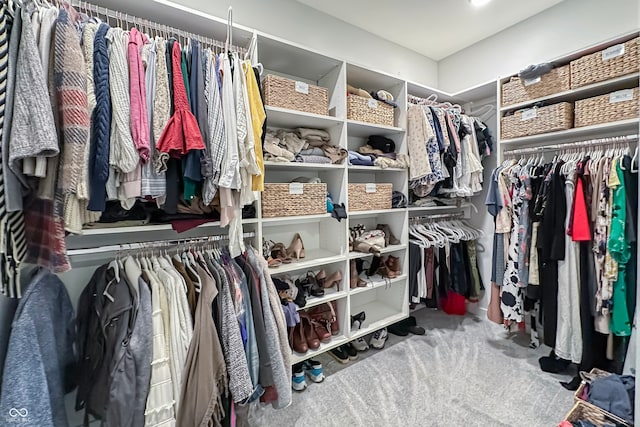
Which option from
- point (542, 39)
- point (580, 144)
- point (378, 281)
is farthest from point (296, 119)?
point (542, 39)

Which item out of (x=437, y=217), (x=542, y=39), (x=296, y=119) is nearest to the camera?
(x=296, y=119)

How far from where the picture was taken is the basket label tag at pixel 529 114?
207cm

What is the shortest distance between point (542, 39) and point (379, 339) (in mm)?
2801

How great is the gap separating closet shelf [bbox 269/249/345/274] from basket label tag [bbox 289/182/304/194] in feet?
1.52

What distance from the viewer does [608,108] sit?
1.76 metres

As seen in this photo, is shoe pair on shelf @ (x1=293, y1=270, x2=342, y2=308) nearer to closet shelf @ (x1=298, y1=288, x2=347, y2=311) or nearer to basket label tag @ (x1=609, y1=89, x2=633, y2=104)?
closet shelf @ (x1=298, y1=288, x2=347, y2=311)

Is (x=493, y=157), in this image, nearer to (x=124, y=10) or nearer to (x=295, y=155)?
(x=295, y=155)

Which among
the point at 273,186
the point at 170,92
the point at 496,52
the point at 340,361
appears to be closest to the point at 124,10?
the point at 170,92

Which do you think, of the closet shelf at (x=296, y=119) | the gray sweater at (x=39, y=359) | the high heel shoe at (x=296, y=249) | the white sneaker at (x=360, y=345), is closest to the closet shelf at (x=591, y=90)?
the closet shelf at (x=296, y=119)

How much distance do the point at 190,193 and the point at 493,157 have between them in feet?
8.98

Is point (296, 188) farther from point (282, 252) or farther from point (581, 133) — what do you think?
point (581, 133)

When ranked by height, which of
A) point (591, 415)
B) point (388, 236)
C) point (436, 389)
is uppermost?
point (388, 236)

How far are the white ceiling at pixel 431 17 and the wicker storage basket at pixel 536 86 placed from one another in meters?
0.51

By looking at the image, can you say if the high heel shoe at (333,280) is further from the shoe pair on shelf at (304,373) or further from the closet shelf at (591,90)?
the closet shelf at (591,90)
